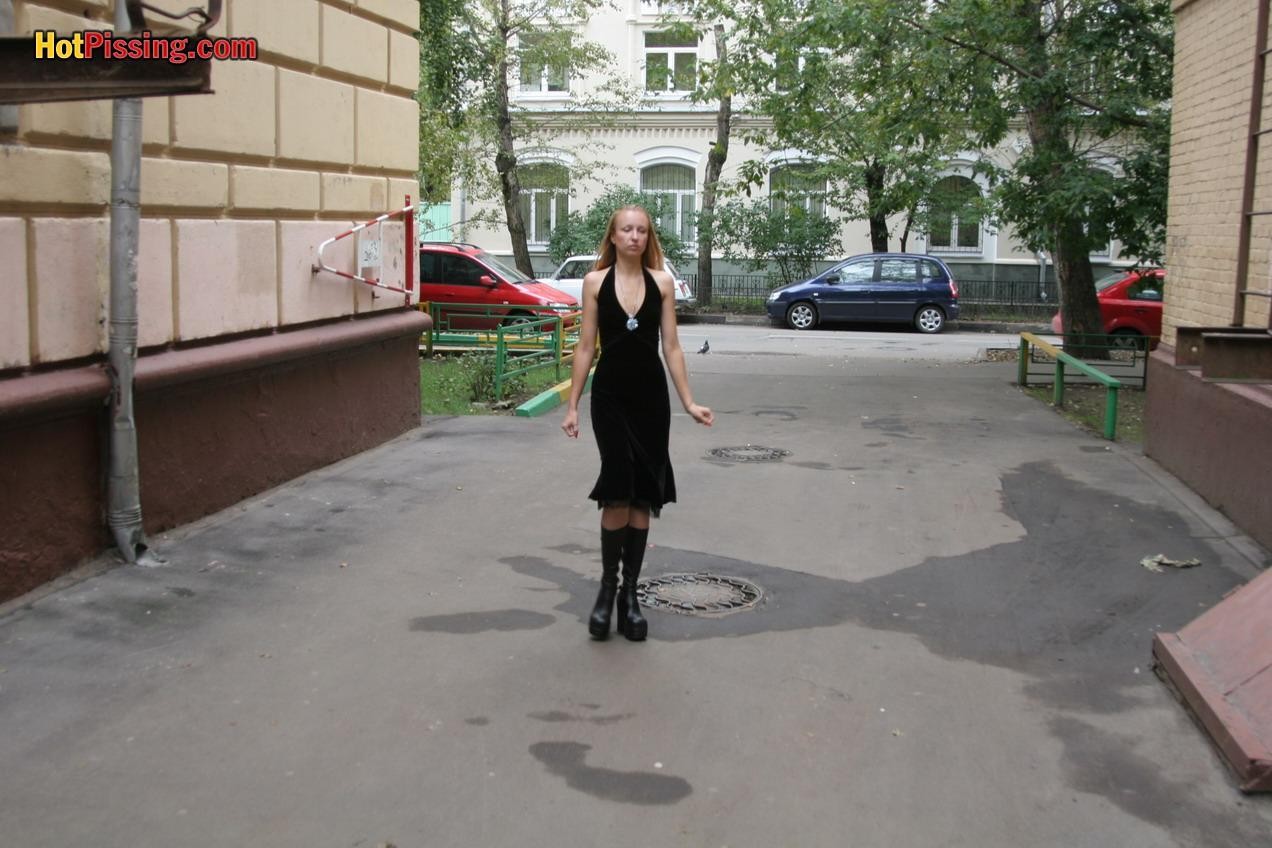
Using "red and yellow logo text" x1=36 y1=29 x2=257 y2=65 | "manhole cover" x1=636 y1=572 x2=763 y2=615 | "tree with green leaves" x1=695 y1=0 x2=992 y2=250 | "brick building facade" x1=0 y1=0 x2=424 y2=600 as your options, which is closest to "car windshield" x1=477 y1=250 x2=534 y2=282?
"tree with green leaves" x1=695 y1=0 x2=992 y2=250

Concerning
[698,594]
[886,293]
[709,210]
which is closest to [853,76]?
[886,293]

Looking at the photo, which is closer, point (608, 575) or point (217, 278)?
point (608, 575)

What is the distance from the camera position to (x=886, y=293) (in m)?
27.8

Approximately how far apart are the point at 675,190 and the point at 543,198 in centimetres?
386

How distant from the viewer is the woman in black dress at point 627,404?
559cm

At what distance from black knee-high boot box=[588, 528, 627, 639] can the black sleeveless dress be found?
0.16 metres

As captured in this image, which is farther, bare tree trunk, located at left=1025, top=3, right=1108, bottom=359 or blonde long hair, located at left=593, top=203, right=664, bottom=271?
bare tree trunk, located at left=1025, top=3, right=1108, bottom=359

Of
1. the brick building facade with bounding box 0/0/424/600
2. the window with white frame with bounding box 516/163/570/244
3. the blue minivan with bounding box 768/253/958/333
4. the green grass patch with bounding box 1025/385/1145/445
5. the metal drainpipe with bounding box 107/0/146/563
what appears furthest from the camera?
the window with white frame with bounding box 516/163/570/244

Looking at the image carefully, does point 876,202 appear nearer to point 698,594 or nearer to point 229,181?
point 229,181

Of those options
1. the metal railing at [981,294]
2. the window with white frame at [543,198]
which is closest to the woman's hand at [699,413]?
the metal railing at [981,294]

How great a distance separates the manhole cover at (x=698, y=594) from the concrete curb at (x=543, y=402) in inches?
212

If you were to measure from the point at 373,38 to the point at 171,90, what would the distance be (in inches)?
239

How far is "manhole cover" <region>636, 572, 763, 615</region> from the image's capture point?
617 centimetres

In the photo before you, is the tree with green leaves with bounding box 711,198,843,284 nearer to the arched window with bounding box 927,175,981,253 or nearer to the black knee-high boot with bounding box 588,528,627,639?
the arched window with bounding box 927,175,981,253
